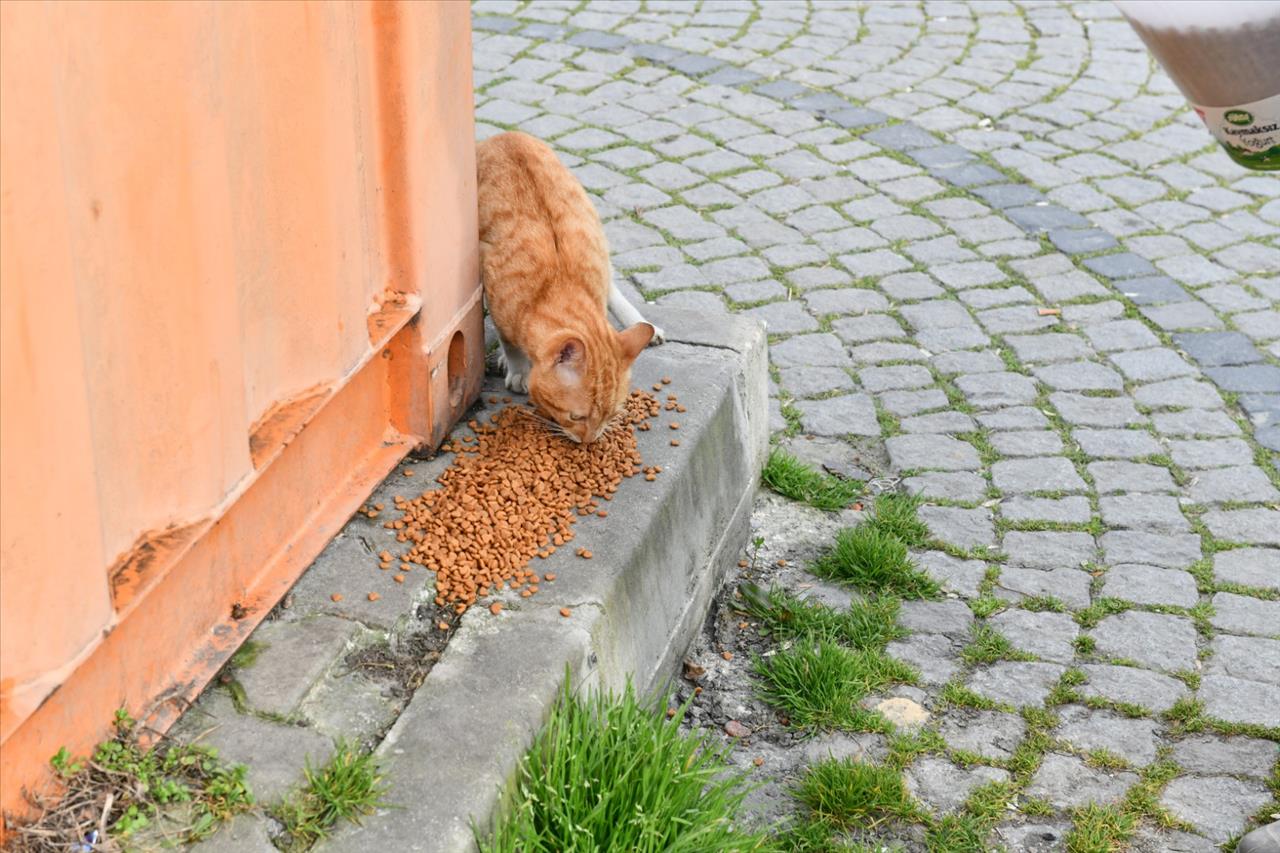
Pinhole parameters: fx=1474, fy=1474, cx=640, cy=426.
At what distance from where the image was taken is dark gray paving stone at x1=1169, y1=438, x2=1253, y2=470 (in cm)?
528

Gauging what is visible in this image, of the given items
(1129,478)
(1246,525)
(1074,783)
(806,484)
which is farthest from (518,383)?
(1246,525)

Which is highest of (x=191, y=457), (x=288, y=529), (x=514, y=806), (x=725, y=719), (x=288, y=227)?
(x=288, y=227)

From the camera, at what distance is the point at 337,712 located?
3168 mm

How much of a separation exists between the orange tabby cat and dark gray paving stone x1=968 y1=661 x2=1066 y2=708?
4.32ft

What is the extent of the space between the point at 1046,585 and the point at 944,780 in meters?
1.03

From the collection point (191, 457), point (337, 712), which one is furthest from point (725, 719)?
point (191, 457)

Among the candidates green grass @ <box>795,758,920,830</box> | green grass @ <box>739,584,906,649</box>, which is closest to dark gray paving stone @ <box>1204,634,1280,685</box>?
green grass @ <box>739,584,906,649</box>

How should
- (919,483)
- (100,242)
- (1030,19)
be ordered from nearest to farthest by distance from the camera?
(100,242)
(919,483)
(1030,19)

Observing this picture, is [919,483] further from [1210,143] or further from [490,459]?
[1210,143]

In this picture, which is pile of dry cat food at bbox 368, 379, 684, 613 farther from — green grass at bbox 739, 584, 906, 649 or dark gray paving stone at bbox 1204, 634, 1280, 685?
dark gray paving stone at bbox 1204, 634, 1280, 685

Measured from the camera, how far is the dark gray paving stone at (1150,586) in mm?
4602

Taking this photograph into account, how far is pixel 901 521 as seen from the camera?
4895mm

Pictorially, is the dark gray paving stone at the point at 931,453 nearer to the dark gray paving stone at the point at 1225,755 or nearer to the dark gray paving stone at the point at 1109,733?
the dark gray paving stone at the point at 1109,733

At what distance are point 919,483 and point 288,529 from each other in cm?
242
